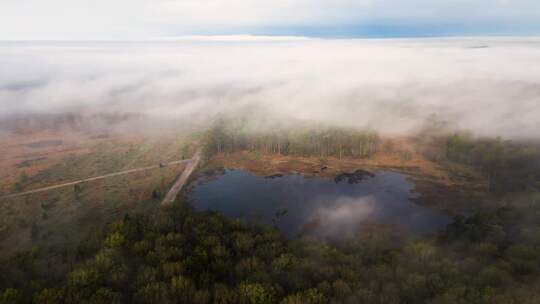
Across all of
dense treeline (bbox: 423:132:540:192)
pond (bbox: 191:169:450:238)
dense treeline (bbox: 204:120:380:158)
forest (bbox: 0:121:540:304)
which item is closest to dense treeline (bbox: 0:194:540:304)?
forest (bbox: 0:121:540:304)

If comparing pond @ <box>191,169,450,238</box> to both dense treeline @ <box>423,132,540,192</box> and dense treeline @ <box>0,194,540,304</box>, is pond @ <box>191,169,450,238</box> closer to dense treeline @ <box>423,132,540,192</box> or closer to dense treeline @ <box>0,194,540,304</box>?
dense treeline @ <box>0,194,540,304</box>

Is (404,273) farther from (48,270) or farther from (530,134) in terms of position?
(530,134)

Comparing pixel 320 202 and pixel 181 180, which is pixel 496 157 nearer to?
pixel 320 202

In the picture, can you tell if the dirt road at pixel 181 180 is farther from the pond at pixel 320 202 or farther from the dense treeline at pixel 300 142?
the dense treeline at pixel 300 142

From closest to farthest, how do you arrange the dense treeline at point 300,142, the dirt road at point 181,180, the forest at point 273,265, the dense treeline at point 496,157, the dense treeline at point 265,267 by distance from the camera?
the dense treeline at point 265,267
the forest at point 273,265
the dirt road at point 181,180
the dense treeline at point 496,157
the dense treeline at point 300,142

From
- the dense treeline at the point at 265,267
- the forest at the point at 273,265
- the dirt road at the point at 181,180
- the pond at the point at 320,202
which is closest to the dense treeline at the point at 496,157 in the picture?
the forest at the point at 273,265

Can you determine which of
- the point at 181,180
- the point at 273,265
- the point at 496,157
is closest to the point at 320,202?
the point at 273,265
